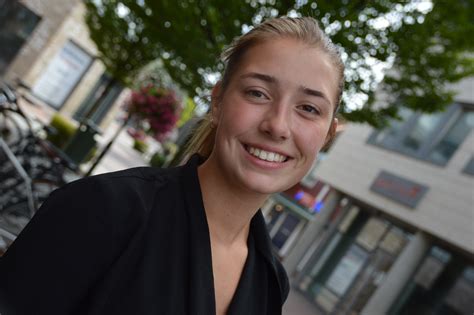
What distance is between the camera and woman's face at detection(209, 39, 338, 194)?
4.73ft

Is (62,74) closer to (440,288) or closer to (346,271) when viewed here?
(346,271)

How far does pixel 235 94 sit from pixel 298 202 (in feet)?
58.8

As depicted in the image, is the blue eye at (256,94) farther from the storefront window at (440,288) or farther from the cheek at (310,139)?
the storefront window at (440,288)

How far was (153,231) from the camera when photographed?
4.12ft

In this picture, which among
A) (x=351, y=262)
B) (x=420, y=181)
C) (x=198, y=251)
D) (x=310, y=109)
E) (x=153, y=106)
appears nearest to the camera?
(x=198, y=251)

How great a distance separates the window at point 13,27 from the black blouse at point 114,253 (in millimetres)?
15459

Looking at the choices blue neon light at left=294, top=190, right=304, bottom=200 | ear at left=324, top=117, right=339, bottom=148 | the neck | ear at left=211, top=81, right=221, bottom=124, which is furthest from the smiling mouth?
blue neon light at left=294, top=190, right=304, bottom=200

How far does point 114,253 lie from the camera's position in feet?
3.85

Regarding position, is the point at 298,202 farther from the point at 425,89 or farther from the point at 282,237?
the point at 425,89

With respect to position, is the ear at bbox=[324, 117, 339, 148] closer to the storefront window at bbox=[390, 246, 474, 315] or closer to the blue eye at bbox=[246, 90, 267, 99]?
the blue eye at bbox=[246, 90, 267, 99]

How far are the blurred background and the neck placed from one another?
2.00ft

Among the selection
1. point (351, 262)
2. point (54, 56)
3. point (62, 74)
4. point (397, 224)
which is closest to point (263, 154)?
point (397, 224)

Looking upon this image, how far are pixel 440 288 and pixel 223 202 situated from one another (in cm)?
1147

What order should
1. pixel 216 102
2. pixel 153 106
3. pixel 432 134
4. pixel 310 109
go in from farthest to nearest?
pixel 432 134, pixel 153 106, pixel 216 102, pixel 310 109
